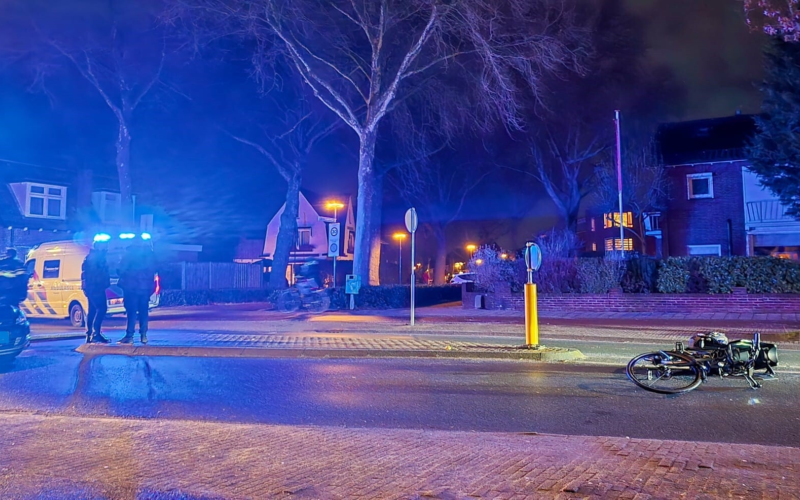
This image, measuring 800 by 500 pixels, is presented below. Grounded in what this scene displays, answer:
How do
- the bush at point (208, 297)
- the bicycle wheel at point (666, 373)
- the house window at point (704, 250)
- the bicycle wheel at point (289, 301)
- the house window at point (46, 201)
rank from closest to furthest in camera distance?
the bicycle wheel at point (666, 373)
the bicycle wheel at point (289, 301)
the bush at point (208, 297)
the house window at point (704, 250)
the house window at point (46, 201)

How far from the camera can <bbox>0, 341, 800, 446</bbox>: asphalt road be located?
678cm

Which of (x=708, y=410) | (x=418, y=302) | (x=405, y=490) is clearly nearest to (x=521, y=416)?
(x=708, y=410)

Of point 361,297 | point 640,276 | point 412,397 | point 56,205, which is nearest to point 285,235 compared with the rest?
point 361,297

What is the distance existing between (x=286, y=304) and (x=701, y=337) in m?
16.6

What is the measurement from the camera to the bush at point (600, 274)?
21.5 metres

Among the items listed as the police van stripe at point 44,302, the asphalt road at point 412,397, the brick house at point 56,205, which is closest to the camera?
the asphalt road at point 412,397

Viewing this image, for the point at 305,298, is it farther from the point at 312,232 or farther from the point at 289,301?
the point at 312,232

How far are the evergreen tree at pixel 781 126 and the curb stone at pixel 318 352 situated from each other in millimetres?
13851

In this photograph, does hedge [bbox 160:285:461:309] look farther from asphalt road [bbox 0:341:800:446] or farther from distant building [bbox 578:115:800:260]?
asphalt road [bbox 0:341:800:446]

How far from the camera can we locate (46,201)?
36.4 metres

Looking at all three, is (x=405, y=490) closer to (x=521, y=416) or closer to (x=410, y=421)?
(x=410, y=421)

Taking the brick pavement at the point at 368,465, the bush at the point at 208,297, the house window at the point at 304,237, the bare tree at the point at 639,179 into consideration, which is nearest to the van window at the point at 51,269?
the bush at the point at 208,297

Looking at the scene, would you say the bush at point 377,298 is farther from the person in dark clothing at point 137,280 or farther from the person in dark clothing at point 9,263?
the person in dark clothing at point 9,263

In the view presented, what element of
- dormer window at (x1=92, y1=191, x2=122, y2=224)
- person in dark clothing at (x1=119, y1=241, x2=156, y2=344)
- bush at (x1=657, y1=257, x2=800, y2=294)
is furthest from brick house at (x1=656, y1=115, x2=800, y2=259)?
dormer window at (x1=92, y1=191, x2=122, y2=224)
